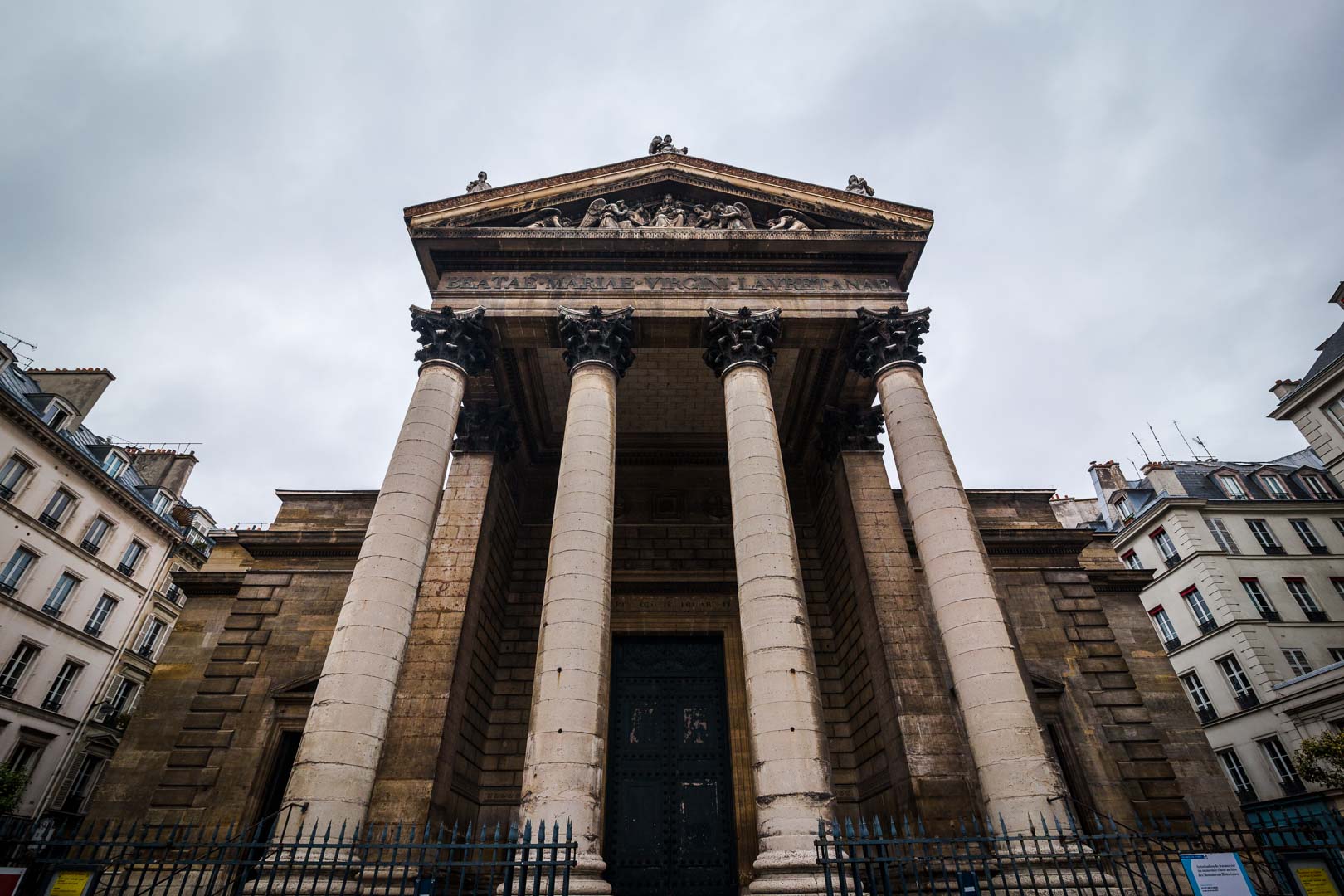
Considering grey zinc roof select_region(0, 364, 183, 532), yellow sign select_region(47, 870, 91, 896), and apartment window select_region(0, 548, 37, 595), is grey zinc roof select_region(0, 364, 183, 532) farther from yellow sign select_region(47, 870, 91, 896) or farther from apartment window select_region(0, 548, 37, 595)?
yellow sign select_region(47, 870, 91, 896)

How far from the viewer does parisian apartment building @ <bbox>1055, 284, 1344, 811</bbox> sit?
831 inches

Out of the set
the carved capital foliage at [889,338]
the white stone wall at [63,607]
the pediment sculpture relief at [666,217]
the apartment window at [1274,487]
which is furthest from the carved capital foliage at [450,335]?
the apartment window at [1274,487]

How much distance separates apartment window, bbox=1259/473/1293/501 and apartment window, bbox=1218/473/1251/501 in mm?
762

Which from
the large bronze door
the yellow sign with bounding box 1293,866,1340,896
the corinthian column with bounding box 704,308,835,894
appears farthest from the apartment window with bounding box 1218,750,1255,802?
the corinthian column with bounding box 704,308,835,894

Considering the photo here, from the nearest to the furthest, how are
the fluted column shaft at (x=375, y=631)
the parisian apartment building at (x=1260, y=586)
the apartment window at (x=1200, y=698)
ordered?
the fluted column shaft at (x=375, y=631), the parisian apartment building at (x=1260, y=586), the apartment window at (x=1200, y=698)

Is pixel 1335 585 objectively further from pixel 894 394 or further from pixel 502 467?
pixel 502 467

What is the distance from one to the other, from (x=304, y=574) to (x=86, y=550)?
680 inches

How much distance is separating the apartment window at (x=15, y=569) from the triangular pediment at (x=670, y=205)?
1961 centimetres

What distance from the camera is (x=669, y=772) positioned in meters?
12.3

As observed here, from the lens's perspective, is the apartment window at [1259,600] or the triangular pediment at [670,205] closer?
the triangular pediment at [670,205]

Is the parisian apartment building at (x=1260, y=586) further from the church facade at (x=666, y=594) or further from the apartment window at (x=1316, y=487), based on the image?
the church facade at (x=666, y=594)

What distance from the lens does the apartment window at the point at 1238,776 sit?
72.4 feet

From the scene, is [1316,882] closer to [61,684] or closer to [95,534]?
[61,684]

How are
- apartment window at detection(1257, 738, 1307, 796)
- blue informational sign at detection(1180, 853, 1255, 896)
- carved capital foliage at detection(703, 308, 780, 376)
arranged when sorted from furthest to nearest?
apartment window at detection(1257, 738, 1307, 796) → carved capital foliage at detection(703, 308, 780, 376) → blue informational sign at detection(1180, 853, 1255, 896)
